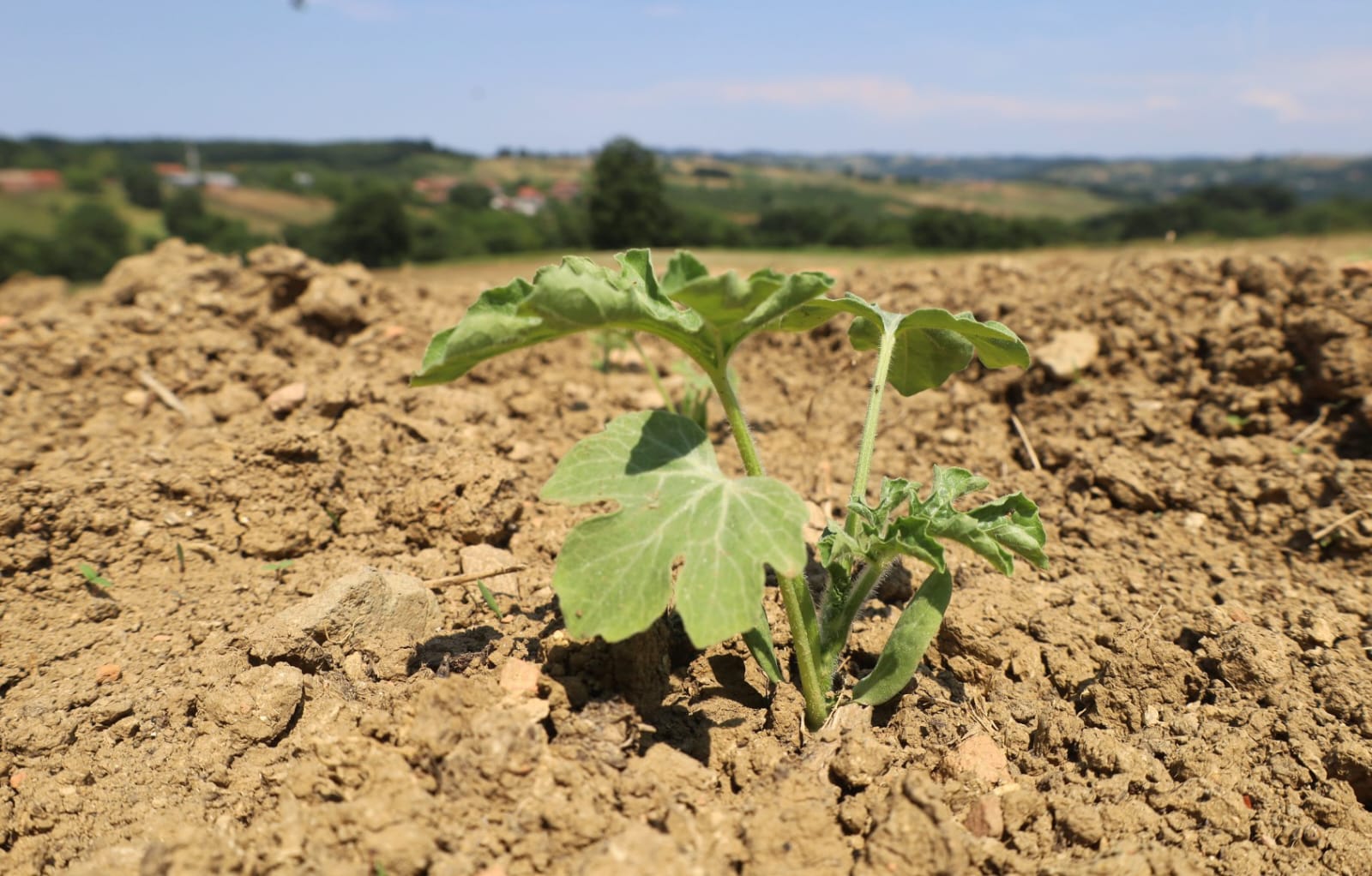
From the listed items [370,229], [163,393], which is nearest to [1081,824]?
[163,393]

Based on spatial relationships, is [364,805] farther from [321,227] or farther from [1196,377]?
[321,227]

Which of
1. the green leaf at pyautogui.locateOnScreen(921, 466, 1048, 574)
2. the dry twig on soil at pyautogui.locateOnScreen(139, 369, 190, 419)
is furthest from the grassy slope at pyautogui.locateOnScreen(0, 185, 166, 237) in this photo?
the green leaf at pyautogui.locateOnScreen(921, 466, 1048, 574)

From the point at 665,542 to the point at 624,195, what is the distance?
2396 inches

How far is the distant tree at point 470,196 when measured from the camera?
82.8m

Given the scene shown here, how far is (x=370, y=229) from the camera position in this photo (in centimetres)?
6019

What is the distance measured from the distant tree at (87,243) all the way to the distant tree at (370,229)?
55.4 ft

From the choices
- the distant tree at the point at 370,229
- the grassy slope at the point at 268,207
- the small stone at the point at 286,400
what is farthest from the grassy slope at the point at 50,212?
the small stone at the point at 286,400

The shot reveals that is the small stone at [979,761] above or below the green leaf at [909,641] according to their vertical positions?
below

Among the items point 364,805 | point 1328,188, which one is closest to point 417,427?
point 364,805

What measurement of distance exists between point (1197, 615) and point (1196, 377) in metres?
1.94

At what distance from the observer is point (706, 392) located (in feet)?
13.9

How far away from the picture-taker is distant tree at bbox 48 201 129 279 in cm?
6028

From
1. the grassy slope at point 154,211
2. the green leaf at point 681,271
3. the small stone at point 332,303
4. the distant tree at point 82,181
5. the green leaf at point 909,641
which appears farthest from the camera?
the distant tree at point 82,181

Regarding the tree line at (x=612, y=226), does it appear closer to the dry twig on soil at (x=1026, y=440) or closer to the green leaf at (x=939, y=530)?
the dry twig on soil at (x=1026, y=440)
